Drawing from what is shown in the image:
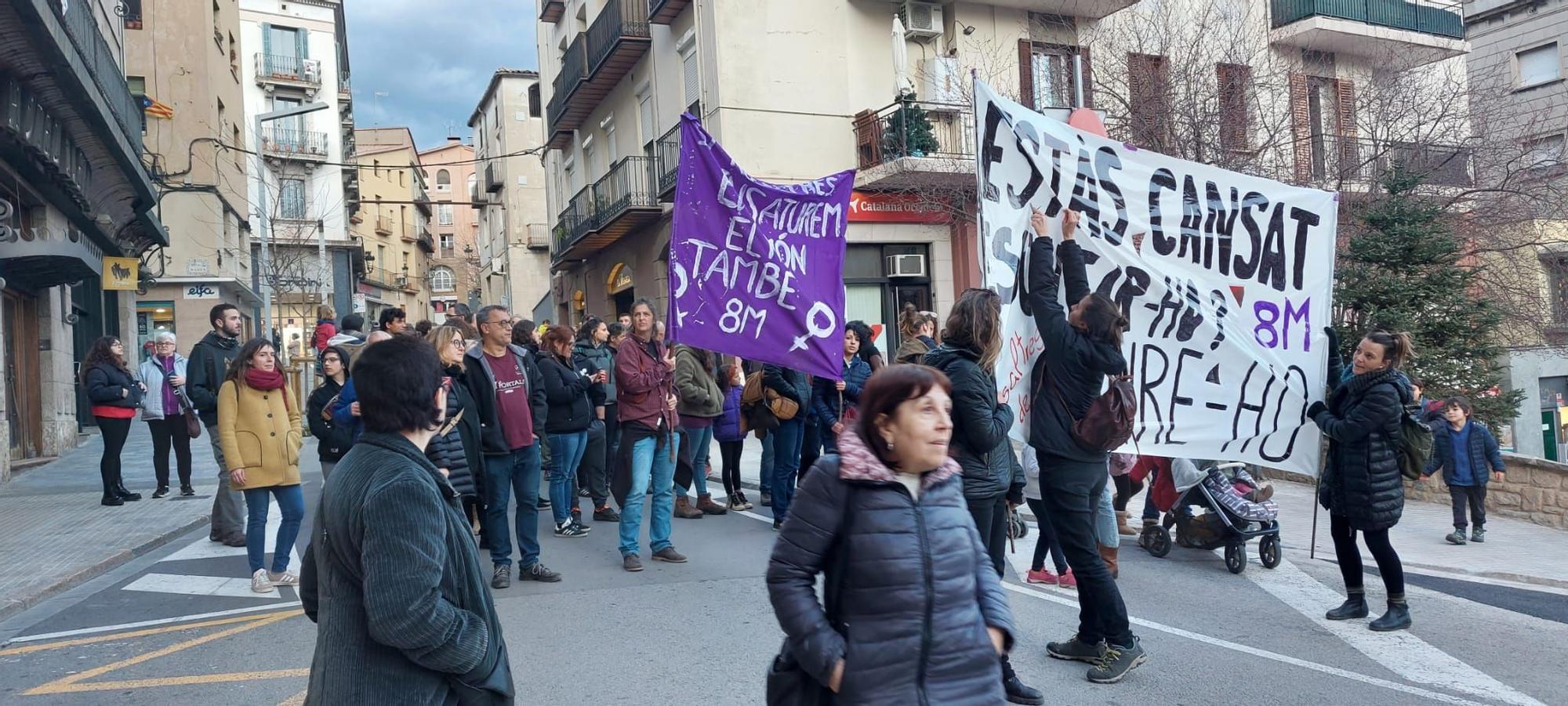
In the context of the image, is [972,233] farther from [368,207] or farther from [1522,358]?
[368,207]

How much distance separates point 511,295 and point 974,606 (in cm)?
4477

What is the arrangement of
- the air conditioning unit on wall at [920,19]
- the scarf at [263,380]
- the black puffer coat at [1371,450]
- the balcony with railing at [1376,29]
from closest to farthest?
the black puffer coat at [1371,450] → the scarf at [263,380] → the balcony with railing at [1376,29] → the air conditioning unit on wall at [920,19]

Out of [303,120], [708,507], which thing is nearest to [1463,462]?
[708,507]

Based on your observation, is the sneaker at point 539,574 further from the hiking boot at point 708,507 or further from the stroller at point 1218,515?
the stroller at point 1218,515

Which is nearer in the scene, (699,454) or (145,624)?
(145,624)

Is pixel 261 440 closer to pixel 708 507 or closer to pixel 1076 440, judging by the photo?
Result: pixel 708 507

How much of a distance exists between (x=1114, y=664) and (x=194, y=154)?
31.2m

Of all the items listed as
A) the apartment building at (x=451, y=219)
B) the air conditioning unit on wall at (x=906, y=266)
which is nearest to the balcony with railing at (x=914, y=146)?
the air conditioning unit on wall at (x=906, y=266)

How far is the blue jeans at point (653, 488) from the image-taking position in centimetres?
725

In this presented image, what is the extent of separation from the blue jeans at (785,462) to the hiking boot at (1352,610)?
4183mm

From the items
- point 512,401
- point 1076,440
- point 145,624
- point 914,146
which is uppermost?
point 914,146

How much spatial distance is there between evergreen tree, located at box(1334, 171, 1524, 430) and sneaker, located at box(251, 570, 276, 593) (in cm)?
1243

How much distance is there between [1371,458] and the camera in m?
5.67

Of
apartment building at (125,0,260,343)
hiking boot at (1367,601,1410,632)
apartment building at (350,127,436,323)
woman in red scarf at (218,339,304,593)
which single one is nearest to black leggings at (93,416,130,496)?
woman in red scarf at (218,339,304,593)
